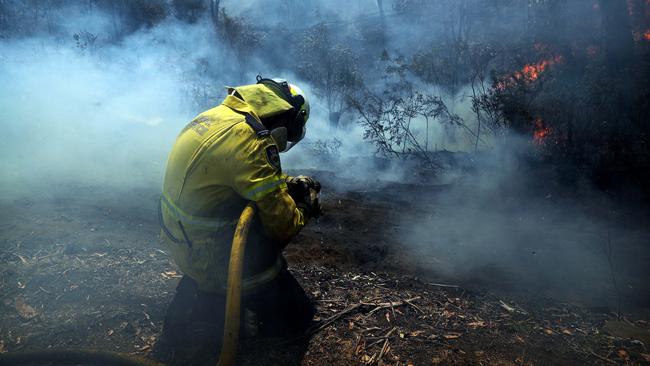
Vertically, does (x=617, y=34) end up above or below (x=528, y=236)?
above

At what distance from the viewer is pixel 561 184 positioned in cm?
709

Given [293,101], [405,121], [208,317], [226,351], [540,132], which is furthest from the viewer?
[405,121]

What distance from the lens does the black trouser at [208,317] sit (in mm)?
2629

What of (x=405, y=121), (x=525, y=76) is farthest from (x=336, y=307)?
(x=405, y=121)

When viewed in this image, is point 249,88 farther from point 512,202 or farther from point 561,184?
point 561,184

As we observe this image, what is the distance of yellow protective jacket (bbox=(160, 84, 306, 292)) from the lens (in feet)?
7.50

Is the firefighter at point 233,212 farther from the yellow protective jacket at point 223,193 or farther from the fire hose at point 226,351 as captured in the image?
the fire hose at point 226,351

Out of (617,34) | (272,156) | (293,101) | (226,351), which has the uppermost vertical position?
(617,34)

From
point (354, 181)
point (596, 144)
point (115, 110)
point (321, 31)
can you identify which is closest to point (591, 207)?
point (596, 144)

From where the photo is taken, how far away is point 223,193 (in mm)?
2369

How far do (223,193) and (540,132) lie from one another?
7.44m

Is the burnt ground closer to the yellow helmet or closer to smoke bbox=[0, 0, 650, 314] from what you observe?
smoke bbox=[0, 0, 650, 314]

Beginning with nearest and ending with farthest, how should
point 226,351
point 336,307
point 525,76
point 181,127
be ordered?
point 226,351, point 336,307, point 525,76, point 181,127

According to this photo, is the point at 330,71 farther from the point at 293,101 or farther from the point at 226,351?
the point at 226,351
